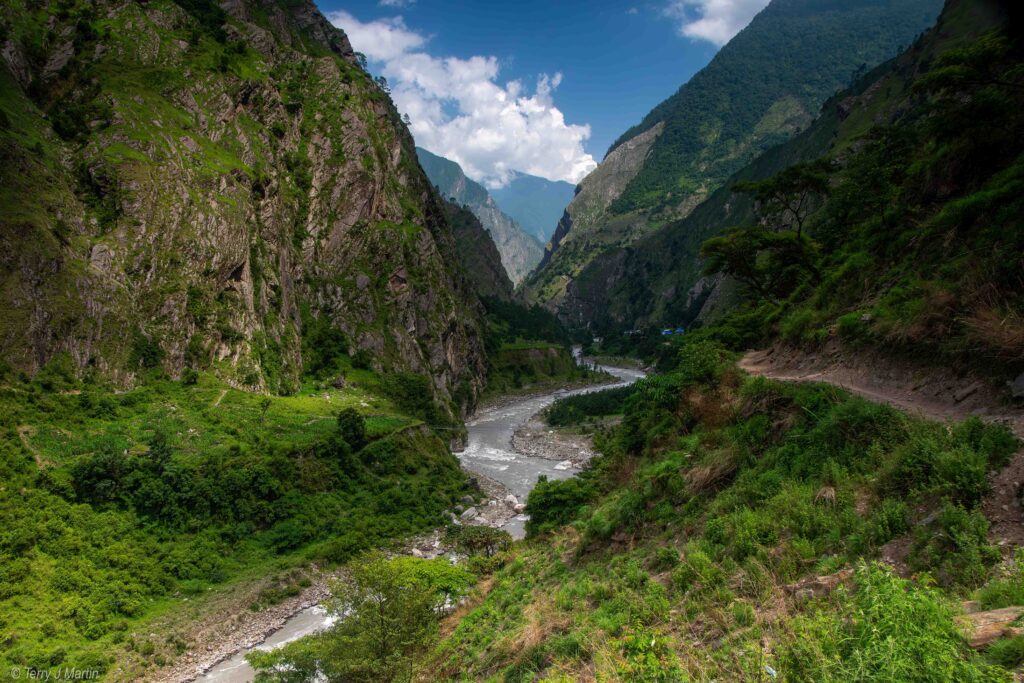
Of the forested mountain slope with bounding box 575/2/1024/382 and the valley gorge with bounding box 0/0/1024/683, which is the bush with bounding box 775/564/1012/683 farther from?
the forested mountain slope with bounding box 575/2/1024/382

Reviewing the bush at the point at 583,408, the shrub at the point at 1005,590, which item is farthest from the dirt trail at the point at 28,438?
the bush at the point at 583,408

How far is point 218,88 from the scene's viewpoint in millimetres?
66938

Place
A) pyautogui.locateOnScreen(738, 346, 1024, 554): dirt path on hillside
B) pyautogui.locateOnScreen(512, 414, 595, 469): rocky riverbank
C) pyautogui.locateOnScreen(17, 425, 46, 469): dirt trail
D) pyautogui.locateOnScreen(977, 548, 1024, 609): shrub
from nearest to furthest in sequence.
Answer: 1. pyautogui.locateOnScreen(977, 548, 1024, 609): shrub
2. pyautogui.locateOnScreen(738, 346, 1024, 554): dirt path on hillside
3. pyautogui.locateOnScreen(17, 425, 46, 469): dirt trail
4. pyautogui.locateOnScreen(512, 414, 595, 469): rocky riverbank

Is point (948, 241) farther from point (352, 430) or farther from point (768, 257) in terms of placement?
point (352, 430)

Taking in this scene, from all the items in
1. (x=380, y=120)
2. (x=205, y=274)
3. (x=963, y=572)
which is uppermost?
(x=380, y=120)

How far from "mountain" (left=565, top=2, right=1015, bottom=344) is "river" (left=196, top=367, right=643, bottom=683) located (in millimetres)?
15684

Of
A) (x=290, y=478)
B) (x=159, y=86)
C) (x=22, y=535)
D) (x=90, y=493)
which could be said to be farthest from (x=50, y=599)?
(x=159, y=86)

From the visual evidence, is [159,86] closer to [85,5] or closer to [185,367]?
[85,5]

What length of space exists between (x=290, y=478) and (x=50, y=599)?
664 inches

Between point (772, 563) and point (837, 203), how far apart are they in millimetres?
25273

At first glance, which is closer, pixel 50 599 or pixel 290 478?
pixel 50 599

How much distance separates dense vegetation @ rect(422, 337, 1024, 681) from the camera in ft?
18.1

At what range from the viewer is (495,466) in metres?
66.4

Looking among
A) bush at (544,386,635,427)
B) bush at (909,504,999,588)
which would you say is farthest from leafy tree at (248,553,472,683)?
bush at (544,386,635,427)
